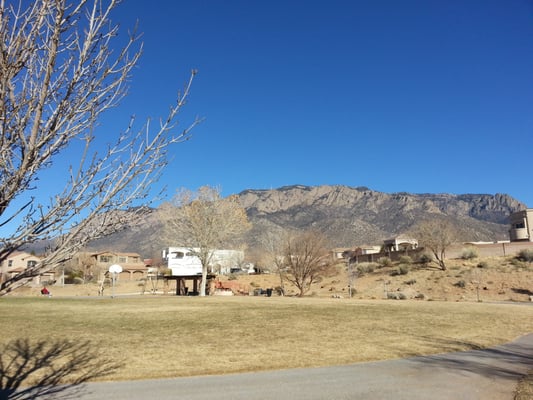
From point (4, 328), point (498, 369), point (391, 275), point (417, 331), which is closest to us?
point (498, 369)

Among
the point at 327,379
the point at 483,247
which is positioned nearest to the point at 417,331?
the point at 327,379

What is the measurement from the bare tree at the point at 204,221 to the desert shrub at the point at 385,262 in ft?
88.4

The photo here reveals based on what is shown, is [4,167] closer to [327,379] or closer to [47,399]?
[47,399]

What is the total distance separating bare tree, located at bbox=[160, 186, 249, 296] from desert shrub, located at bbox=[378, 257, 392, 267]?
88.4ft

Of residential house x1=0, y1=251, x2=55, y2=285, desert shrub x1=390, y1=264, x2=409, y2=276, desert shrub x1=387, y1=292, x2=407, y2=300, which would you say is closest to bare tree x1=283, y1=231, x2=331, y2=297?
desert shrub x1=387, y1=292, x2=407, y2=300

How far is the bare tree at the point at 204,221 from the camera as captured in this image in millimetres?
46906

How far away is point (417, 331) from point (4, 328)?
18.0 metres

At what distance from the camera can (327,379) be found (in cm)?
960

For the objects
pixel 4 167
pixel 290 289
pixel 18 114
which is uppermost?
pixel 18 114

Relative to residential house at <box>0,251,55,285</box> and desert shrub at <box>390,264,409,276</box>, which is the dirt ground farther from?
residential house at <box>0,251,55,285</box>

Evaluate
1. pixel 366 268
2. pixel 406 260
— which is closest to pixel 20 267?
pixel 366 268

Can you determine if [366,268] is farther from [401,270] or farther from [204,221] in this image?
[204,221]

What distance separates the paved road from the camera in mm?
8250

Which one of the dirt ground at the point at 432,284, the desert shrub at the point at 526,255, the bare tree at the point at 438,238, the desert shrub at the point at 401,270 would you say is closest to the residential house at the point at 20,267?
the dirt ground at the point at 432,284
